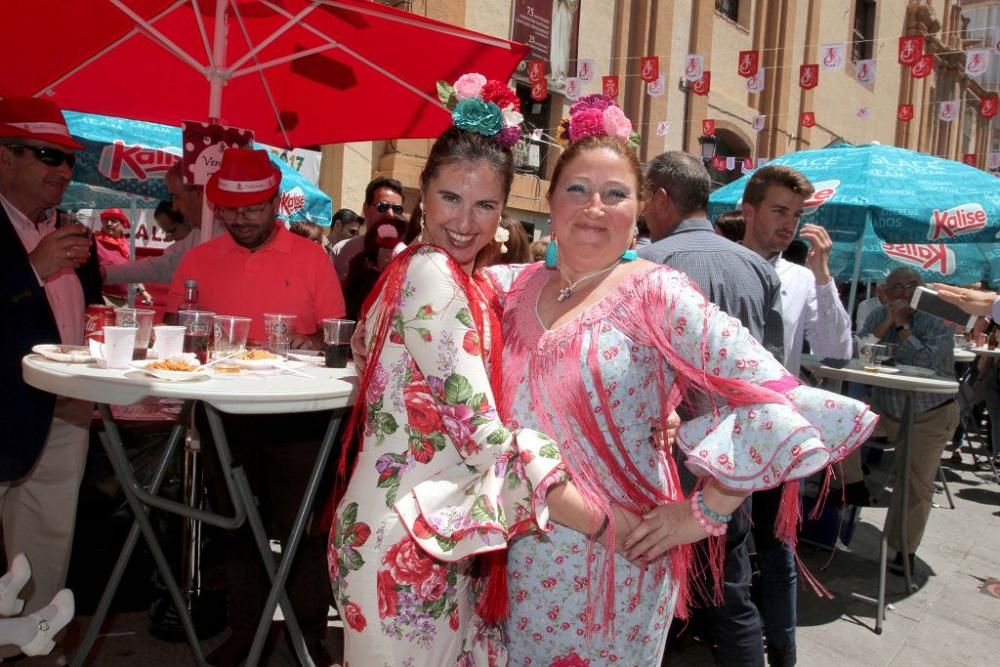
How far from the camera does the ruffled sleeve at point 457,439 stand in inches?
58.4

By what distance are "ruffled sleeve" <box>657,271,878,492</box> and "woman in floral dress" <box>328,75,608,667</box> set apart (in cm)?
32

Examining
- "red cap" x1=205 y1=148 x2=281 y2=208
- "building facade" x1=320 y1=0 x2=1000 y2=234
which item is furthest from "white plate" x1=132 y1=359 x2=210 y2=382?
"building facade" x1=320 y1=0 x2=1000 y2=234

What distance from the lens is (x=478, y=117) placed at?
177 centimetres

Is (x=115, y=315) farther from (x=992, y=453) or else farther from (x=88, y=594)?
(x=992, y=453)

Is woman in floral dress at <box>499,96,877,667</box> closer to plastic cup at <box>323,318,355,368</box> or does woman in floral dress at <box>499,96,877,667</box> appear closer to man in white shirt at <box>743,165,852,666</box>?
plastic cup at <box>323,318,355,368</box>

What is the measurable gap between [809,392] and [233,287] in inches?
95.0

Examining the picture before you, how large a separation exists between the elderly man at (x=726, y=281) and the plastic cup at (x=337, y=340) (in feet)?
3.88

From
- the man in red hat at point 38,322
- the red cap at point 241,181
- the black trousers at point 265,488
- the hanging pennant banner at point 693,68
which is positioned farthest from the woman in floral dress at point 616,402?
the hanging pennant banner at point 693,68

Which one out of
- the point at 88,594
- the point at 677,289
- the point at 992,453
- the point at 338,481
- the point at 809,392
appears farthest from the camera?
the point at 992,453

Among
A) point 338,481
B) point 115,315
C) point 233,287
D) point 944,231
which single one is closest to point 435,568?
point 338,481

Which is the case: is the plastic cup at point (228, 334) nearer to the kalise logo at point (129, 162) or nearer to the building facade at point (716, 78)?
the kalise logo at point (129, 162)

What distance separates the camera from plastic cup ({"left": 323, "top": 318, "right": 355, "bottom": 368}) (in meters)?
2.41

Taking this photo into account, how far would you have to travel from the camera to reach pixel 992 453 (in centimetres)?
822

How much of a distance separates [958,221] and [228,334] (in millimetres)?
5204
